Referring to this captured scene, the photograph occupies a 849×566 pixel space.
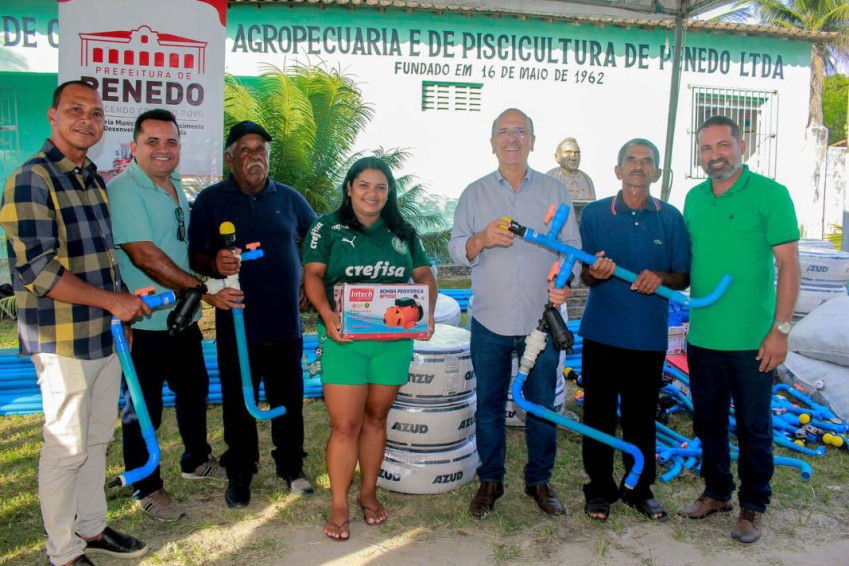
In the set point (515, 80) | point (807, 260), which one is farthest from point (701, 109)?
point (807, 260)

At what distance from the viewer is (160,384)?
3.88 meters

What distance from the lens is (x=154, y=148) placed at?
145 inches

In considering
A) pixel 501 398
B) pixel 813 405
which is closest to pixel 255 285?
pixel 501 398

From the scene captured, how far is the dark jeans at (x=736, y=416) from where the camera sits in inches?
143

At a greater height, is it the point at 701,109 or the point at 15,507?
the point at 701,109

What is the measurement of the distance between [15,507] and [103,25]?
369cm

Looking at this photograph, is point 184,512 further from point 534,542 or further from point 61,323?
point 534,542

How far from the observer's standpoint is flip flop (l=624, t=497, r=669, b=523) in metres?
3.90

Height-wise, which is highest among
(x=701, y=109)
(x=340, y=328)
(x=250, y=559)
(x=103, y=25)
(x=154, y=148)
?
(x=701, y=109)

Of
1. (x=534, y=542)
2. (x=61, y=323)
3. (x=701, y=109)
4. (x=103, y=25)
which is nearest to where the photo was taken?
(x=61, y=323)

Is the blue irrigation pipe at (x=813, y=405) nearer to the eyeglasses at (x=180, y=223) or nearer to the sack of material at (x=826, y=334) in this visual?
the sack of material at (x=826, y=334)

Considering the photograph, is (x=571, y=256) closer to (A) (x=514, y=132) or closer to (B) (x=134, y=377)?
(A) (x=514, y=132)

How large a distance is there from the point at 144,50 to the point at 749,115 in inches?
489

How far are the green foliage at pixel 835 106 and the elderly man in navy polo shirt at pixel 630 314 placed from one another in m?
40.9
